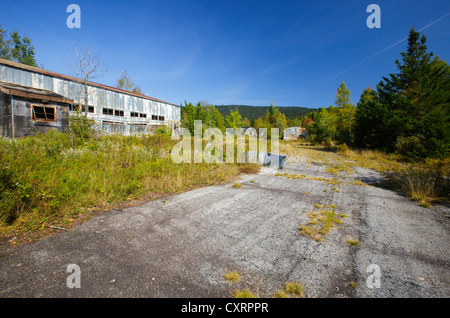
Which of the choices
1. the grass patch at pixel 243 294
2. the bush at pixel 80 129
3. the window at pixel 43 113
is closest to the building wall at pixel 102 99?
the window at pixel 43 113

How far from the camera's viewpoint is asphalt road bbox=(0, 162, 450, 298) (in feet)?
7.55

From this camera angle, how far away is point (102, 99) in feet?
62.5

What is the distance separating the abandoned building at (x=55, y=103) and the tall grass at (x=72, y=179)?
18.9 feet

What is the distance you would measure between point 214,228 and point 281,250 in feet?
4.69

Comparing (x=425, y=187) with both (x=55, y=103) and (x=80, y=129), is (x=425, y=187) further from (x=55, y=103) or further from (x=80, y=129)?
(x=55, y=103)

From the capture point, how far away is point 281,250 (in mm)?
3186

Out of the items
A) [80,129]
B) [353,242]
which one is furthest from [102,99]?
[353,242]

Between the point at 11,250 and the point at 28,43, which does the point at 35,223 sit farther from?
the point at 28,43

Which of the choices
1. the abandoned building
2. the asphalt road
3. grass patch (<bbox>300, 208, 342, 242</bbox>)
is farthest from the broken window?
grass patch (<bbox>300, 208, 342, 242</bbox>)

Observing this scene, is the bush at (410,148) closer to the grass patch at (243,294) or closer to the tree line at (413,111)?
the tree line at (413,111)

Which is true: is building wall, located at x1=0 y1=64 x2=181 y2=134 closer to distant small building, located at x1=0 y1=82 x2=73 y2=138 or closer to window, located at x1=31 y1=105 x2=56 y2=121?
distant small building, located at x1=0 y1=82 x2=73 y2=138

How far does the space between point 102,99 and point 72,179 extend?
60.0 feet

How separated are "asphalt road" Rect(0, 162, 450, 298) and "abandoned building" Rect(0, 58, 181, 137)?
34.2 ft

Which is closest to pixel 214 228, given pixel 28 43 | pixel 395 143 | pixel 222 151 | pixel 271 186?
pixel 271 186
